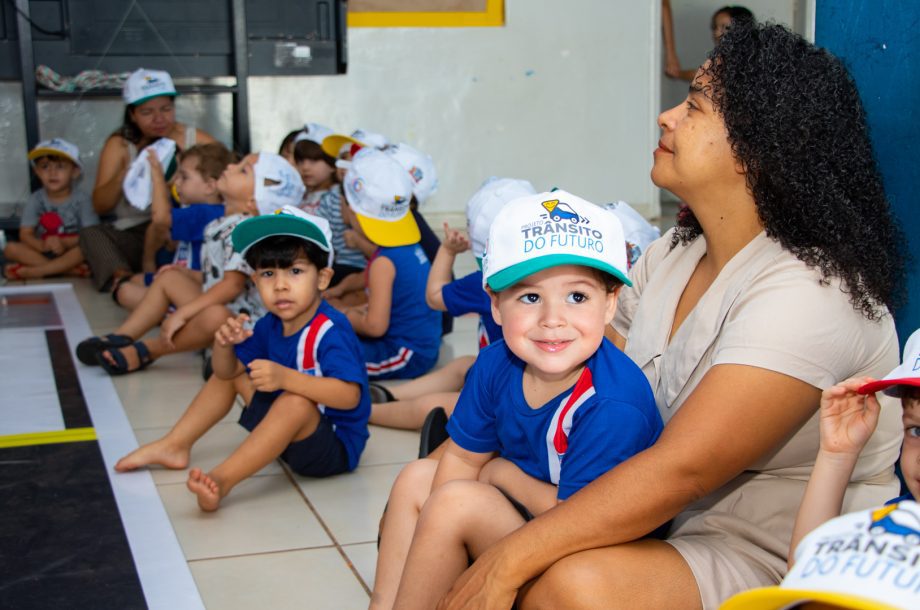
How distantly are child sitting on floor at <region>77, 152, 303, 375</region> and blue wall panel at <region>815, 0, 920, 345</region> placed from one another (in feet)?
7.95

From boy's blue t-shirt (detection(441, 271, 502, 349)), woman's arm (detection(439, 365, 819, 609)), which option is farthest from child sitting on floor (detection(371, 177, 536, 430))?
woman's arm (detection(439, 365, 819, 609))

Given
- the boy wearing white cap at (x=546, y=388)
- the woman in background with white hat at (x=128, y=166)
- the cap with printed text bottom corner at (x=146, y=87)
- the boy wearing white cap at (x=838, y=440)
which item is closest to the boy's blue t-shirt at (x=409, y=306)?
the boy wearing white cap at (x=546, y=388)

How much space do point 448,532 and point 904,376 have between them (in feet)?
2.40

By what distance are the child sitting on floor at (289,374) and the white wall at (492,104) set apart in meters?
4.77

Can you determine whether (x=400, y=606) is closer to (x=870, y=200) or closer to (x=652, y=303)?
(x=652, y=303)

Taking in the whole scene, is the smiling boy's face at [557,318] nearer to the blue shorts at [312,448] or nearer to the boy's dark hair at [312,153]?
the blue shorts at [312,448]

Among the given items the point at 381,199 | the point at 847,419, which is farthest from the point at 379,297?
the point at 847,419

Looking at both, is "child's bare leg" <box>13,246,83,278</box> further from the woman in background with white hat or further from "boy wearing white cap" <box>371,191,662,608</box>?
"boy wearing white cap" <box>371,191,662,608</box>

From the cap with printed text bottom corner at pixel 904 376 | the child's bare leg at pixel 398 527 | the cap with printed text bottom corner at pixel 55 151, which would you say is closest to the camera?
the cap with printed text bottom corner at pixel 904 376

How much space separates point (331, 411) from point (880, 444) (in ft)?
5.37

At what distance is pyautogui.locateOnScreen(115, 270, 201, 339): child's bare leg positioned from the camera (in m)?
4.47

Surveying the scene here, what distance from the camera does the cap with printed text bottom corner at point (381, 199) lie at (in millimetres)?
4008

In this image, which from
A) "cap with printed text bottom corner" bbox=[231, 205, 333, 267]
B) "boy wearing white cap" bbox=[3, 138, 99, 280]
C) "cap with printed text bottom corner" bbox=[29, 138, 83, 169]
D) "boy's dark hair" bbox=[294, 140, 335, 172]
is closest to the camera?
"cap with printed text bottom corner" bbox=[231, 205, 333, 267]

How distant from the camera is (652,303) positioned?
1.92 metres
